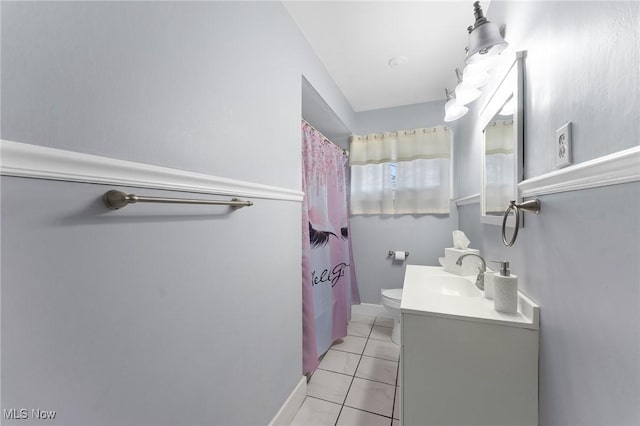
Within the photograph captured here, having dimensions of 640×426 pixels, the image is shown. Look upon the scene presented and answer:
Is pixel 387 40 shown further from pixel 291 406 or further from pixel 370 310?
pixel 370 310

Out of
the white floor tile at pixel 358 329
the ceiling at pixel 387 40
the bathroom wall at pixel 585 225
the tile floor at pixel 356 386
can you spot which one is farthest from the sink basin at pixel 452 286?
the ceiling at pixel 387 40

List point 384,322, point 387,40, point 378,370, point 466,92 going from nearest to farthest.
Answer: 1. point 466,92
2. point 387,40
3. point 378,370
4. point 384,322

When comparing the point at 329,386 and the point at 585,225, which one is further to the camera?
the point at 329,386

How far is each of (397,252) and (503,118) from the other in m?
1.67

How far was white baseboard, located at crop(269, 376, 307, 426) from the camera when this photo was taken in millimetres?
→ 1270

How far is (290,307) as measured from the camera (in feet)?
4.66

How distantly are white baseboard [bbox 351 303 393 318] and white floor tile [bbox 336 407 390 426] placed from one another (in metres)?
1.33

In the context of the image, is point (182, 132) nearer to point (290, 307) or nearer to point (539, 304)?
point (290, 307)

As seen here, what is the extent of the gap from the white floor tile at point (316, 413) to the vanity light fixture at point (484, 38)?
204 cm

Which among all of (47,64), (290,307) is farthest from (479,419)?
(47,64)

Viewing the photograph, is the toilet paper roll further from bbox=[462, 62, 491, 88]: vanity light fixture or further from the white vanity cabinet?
bbox=[462, 62, 491, 88]: vanity light fixture

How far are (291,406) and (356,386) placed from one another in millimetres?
509

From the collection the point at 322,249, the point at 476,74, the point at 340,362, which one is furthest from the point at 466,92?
the point at 340,362

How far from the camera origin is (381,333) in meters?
2.41
